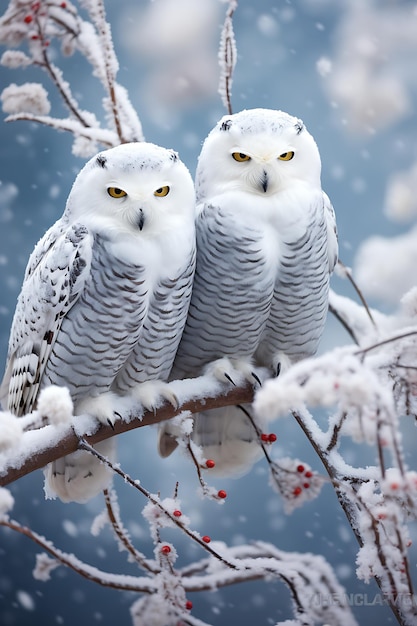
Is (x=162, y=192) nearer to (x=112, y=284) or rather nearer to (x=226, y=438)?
(x=112, y=284)

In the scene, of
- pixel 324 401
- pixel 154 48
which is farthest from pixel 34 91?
pixel 324 401

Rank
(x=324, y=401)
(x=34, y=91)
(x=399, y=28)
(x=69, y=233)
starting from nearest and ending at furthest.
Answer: (x=324, y=401) → (x=69, y=233) → (x=34, y=91) → (x=399, y=28)

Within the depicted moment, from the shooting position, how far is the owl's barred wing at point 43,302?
0.86m

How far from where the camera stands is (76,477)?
100cm

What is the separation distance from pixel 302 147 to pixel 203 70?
531 millimetres

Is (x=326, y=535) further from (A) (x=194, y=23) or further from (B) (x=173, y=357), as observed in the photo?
(A) (x=194, y=23)

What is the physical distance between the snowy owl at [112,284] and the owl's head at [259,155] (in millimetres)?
74

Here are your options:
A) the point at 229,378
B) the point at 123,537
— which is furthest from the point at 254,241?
the point at 123,537

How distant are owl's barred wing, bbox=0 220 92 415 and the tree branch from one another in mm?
113

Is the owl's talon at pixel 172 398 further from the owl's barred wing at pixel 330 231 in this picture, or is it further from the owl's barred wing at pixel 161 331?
the owl's barred wing at pixel 330 231

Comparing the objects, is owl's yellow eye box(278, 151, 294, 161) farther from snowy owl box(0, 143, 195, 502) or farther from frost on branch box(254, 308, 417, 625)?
frost on branch box(254, 308, 417, 625)

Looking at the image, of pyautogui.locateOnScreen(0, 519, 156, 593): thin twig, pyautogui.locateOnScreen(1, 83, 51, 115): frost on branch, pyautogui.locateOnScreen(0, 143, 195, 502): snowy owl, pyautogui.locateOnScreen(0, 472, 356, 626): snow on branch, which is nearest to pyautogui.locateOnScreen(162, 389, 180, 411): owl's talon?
pyautogui.locateOnScreen(0, 143, 195, 502): snowy owl

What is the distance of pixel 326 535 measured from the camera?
131 centimetres


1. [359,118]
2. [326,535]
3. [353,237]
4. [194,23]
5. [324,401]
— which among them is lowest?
[324,401]
